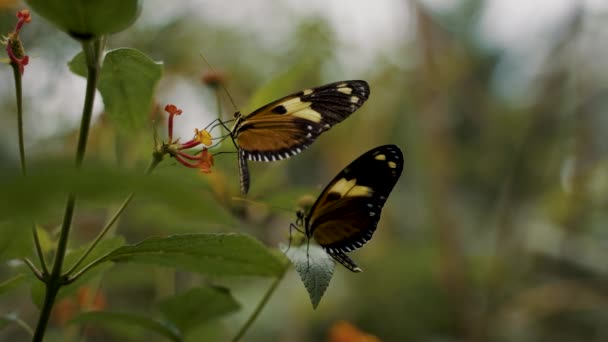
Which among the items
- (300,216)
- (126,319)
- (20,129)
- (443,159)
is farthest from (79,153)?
(443,159)

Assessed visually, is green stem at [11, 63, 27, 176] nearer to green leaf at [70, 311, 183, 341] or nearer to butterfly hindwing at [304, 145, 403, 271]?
green leaf at [70, 311, 183, 341]

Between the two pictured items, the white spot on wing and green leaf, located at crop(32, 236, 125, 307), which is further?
the white spot on wing

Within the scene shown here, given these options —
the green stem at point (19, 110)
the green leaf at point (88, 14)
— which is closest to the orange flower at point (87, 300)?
the green stem at point (19, 110)

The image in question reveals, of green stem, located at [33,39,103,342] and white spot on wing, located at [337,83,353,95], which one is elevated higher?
white spot on wing, located at [337,83,353,95]

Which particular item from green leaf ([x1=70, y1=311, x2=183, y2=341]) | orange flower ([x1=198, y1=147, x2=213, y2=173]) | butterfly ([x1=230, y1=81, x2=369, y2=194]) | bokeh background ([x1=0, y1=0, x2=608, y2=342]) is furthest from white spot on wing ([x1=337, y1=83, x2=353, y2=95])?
bokeh background ([x1=0, y1=0, x2=608, y2=342])

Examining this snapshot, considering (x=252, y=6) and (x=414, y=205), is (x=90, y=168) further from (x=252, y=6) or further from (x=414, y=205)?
(x=414, y=205)

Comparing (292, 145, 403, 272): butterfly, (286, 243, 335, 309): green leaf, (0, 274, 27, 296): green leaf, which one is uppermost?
(292, 145, 403, 272): butterfly

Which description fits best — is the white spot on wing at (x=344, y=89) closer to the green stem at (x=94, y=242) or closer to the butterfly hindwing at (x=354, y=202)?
the butterfly hindwing at (x=354, y=202)

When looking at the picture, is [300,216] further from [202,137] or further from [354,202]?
[202,137]
